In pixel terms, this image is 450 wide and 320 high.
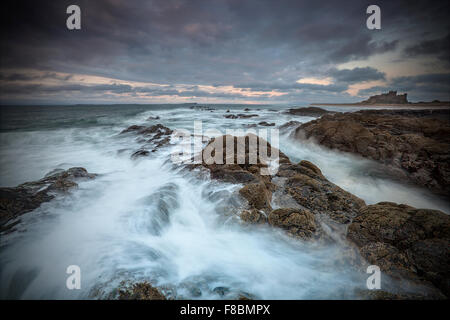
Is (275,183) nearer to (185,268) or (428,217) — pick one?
(428,217)

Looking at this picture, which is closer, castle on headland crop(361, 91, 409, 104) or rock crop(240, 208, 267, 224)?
rock crop(240, 208, 267, 224)

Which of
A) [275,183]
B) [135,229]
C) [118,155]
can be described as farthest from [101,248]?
[118,155]

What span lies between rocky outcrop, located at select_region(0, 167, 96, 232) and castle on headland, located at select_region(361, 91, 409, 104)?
3446 inches

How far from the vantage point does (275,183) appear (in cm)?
489

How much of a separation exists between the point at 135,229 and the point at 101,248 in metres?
0.69

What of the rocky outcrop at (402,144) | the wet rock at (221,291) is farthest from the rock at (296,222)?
the rocky outcrop at (402,144)

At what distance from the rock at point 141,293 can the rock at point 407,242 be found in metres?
3.16

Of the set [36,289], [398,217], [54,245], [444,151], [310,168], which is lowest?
[36,289]

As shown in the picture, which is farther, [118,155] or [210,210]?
[118,155]

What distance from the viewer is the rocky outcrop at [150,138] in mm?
8600

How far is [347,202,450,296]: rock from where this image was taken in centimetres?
224

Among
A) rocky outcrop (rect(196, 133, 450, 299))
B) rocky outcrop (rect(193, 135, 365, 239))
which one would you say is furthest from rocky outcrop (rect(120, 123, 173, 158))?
rocky outcrop (rect(196, 133, 450, 299))

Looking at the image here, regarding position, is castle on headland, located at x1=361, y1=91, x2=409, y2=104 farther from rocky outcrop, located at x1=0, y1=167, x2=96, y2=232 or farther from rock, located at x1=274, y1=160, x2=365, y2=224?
rocky outcrop, located at x1=0, y1=167, x2=96, y2=232

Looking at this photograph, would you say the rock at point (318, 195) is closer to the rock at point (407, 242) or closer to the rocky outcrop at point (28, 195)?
the rock at point (407, 242)
